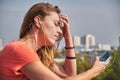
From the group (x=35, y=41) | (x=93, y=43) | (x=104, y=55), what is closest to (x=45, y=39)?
(x=35, y=41)

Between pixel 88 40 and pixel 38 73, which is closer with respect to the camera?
pixel 38 73

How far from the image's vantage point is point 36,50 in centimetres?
85

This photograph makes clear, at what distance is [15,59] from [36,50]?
7 centimetres

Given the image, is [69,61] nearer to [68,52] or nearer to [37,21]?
[68,52]

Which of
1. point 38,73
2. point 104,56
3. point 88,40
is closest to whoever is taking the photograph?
point 38,73

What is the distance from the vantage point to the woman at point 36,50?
78 centimetres

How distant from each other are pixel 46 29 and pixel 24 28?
2.1 inches

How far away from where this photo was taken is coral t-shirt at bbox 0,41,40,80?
30.7 inches

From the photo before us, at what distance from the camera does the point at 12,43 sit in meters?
0.80

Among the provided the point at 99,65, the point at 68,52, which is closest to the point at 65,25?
the point at 68,52

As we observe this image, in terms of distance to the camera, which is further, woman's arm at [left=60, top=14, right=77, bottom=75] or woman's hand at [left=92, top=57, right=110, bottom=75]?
woman's arm at [left=60, top=14, right=77, bottom=75]

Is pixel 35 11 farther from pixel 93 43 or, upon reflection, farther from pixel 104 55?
pixel 93 43

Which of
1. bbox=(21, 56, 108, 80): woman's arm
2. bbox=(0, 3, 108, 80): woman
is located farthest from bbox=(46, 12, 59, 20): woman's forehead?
bbox=(21, 56, 108, 80): woman's arm

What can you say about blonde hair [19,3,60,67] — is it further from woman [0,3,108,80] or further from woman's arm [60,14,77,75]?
woman's arm [60,14,77,75]
